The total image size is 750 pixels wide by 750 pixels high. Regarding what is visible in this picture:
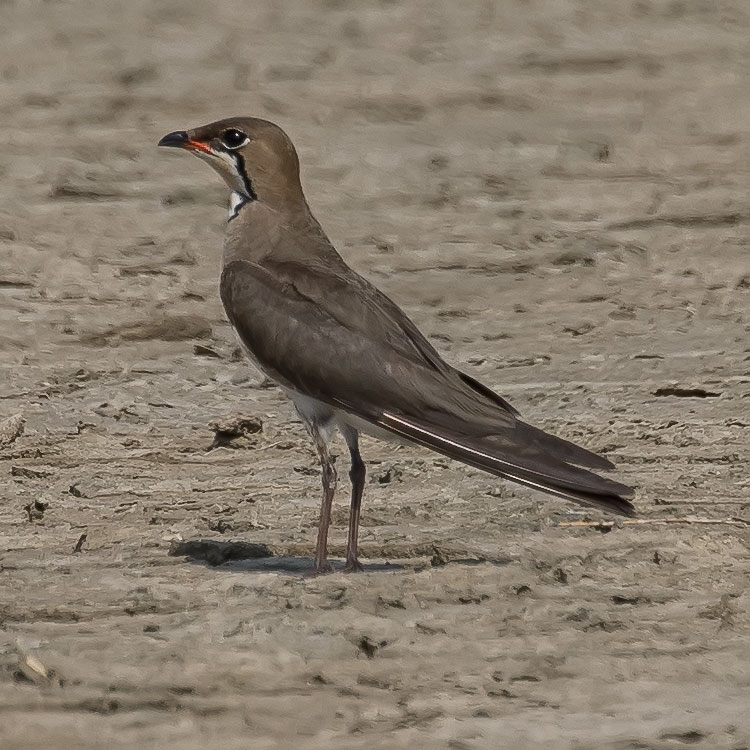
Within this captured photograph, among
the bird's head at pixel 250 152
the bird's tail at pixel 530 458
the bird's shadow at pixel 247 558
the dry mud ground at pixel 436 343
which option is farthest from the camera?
the bird's head at pixel 250 152

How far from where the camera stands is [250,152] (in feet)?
24.6

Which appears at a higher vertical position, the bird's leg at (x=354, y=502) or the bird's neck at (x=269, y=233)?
the bird's neck at (x=269, y=233)

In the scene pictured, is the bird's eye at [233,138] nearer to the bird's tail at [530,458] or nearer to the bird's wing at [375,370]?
the bird's wing at [375,370]

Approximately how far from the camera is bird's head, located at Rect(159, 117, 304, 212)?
7.50 meters

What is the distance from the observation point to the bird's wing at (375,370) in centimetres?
650

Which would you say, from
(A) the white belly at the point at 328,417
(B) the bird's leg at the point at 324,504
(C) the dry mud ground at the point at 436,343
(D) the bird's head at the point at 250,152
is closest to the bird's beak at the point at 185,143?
(D) the bird's head at the point at 250,152

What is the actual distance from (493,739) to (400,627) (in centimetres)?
77

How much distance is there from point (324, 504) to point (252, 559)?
13.8 inches

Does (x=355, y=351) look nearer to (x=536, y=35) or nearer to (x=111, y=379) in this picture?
(x=111, y=379)

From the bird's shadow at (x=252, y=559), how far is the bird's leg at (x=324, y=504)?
0.04 metres

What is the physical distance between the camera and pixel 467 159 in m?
11.1

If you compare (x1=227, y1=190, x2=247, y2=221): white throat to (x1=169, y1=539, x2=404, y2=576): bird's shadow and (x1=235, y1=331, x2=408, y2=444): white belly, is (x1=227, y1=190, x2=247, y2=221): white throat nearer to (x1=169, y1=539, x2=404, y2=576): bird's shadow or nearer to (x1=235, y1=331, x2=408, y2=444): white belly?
(x1=235, y1=331, x2=408, y2=444): white belly

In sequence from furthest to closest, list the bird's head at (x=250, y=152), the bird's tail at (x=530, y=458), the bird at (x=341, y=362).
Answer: the bird's head at (x=250, y=152), the bird at (x=341, y=362), the bird's tail at (x=530, y=458)

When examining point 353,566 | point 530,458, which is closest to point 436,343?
point 353,566
